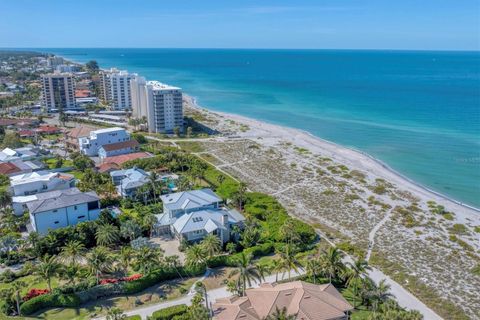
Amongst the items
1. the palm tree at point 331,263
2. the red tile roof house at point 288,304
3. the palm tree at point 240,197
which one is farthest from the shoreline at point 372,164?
the red tile roof house at point 288,304

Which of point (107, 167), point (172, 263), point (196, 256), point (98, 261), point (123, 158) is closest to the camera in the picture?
point (98, 261)

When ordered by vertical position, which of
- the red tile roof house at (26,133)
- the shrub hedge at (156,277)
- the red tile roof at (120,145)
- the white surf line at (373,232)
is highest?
the red tile roof at (120,145)

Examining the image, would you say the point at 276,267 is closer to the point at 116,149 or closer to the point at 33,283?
the point at 33,283

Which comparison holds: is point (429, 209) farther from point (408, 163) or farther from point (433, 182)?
point (408, 163)

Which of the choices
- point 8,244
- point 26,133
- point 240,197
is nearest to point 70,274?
point 8,244

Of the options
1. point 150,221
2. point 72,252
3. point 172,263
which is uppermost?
point 72,252

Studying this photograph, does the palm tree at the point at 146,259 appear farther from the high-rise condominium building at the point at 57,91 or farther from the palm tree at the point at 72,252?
the high-rise condominium building at the point at 57,91

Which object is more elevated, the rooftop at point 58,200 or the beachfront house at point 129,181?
the rooftop at point 58,200
